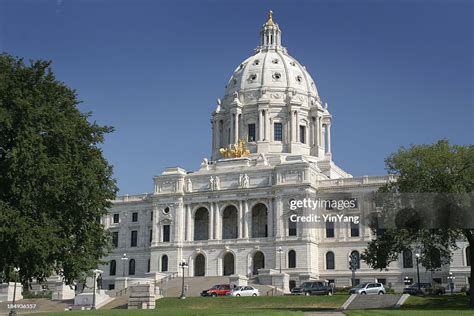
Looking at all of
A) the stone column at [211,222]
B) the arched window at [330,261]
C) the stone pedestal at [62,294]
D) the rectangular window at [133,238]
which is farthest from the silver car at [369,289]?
the rectangular window at [133,238]

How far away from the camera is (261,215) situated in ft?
342

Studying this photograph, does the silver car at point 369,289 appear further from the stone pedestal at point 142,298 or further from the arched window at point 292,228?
the arched window at point 292,228

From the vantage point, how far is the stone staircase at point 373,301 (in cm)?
5944

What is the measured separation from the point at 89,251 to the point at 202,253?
58.7 meters

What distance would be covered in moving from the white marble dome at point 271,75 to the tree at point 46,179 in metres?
79.1

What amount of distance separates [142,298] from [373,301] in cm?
2026

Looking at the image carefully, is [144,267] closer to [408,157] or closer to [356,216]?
[356,216]

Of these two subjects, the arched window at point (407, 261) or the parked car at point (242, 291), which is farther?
the arched window at point (407, 261)

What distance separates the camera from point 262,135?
120 meters

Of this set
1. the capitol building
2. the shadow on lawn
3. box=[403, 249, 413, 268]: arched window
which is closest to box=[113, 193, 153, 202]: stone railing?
the capitol building

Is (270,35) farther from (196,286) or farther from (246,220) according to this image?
(196,286)

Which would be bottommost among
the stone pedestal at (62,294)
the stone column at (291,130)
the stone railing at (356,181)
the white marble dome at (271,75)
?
the stone pedestal at (62,294)

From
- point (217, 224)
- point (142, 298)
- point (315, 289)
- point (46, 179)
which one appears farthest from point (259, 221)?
point (46, 179)

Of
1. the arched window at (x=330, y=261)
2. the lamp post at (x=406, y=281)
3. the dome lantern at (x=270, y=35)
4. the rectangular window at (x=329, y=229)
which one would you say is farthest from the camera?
the dome lantern at (x=270, y=35)
